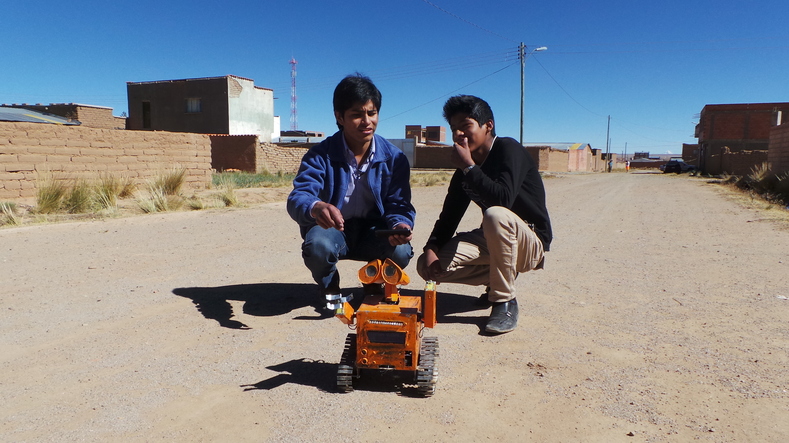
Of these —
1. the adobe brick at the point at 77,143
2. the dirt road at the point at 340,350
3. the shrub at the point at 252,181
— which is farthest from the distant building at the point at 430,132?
the dirt road at the point at 340,350

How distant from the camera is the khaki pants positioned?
3252 mm

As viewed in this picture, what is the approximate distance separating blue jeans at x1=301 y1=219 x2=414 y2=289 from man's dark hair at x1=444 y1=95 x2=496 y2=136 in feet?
2.94

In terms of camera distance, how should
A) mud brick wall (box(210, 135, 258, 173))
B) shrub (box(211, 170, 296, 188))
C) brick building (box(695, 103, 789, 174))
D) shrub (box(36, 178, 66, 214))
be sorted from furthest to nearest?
brick building (box(695, 103, 789, 174)) < mud brick wall (box(210, 135, 258, 173)) < shrub (box(211, 170, 296, 188)) < shrub (box(36, 178, 66, 214))

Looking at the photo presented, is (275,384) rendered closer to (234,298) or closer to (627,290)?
(234,298)

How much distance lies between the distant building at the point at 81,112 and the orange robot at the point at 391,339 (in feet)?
103

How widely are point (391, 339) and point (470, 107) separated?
1.51m

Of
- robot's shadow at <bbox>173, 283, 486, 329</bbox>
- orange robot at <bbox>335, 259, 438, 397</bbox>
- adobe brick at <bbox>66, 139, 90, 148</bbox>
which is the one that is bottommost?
robot's shadow at <bbox>173, 283, 486, 329</bbox>

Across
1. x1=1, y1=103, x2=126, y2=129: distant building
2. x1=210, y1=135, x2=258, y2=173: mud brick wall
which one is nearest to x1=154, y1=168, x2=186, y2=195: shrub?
x1=210, y1=135, x2=258, y2=173: mud brick wall

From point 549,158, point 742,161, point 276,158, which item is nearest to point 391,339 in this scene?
point 276,158

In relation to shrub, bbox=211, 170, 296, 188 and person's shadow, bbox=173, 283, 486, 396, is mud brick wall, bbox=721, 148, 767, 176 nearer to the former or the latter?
shrub, bbox=211, 170, 296, 188

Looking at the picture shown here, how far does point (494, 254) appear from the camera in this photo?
3334 mm

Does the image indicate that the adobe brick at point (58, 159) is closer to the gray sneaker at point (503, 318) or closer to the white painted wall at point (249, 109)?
the gray sneaker at point (503, 318)

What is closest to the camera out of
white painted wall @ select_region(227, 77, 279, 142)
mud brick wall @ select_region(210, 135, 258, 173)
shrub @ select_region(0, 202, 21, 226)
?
shrub @ select_region(0, 202, 21, 226)

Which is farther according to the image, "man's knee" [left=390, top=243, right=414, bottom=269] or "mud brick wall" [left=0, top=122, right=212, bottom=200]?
"mud brick wall" [left=0, top=122, right=212, bottom=200]
